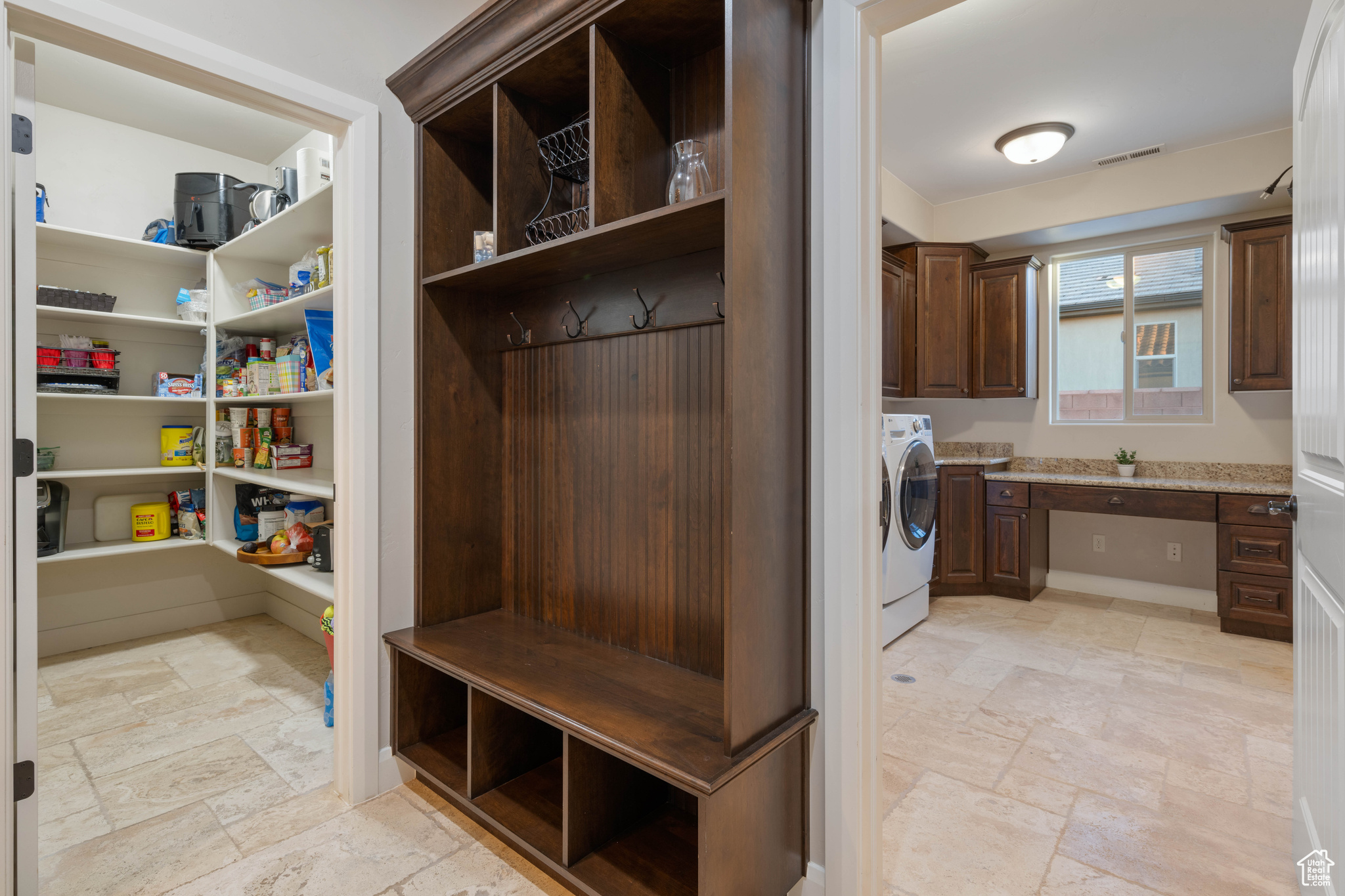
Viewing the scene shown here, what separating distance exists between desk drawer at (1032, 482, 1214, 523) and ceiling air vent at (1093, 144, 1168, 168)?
75.1 inches

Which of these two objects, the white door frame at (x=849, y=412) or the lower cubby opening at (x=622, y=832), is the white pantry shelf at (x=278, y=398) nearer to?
the lower cubby opening at (x=622, y=832)

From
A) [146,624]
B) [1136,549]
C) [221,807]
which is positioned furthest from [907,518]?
[146,624]

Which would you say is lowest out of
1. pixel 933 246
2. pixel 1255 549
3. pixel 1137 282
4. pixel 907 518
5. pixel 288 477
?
pixel 1255 549

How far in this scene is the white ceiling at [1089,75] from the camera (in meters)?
2.44

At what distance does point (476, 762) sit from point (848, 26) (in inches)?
79.4

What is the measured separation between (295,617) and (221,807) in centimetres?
174

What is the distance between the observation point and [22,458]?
54.9 inches

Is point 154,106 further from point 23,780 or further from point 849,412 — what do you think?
point 849,412

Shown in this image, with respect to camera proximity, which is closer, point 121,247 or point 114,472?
point 114,472

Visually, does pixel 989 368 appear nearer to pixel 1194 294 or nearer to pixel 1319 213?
pixel 1194 294

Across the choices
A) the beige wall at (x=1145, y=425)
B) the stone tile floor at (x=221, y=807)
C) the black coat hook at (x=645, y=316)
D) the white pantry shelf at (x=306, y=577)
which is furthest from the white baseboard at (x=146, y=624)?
the beige wall at (x=1145, y=425)

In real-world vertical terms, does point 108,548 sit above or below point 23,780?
above

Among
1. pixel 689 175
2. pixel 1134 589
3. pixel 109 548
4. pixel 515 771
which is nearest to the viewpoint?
pixel 689 175

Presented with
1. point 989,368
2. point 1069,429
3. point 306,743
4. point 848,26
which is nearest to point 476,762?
point 306,743
